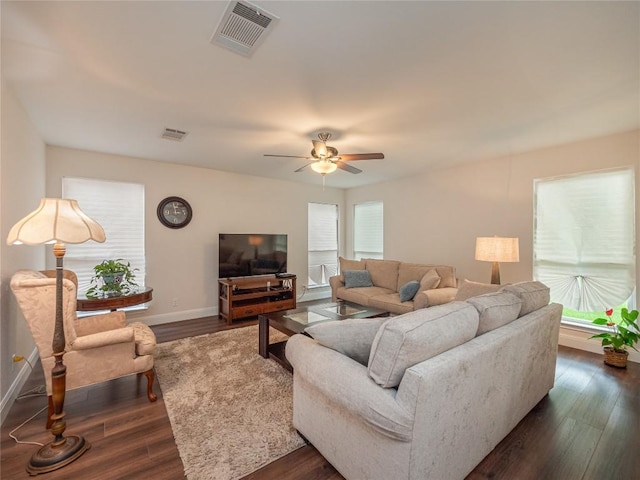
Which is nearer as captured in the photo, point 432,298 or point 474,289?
Result: point 474,289

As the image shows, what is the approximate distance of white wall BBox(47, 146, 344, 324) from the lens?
12.9ft

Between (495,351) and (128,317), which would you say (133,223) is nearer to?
(128,317)

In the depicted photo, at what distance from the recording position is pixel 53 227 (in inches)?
66.1

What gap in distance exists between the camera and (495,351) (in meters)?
1.56

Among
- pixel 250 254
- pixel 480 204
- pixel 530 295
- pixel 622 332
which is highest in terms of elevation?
pixel 480 204

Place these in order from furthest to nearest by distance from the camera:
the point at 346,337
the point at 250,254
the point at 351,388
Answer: the point at 250,254 < the point at 346,337 < the point at 351,388

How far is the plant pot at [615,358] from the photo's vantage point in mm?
2873

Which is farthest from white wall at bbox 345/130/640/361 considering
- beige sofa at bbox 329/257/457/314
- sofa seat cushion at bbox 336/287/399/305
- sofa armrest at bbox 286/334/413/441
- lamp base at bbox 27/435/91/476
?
lamp base at bbox 27/435/91/476

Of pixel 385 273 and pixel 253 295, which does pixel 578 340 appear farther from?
pixel 253 295

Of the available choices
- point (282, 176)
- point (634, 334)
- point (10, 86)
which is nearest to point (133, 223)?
point (10, 86)

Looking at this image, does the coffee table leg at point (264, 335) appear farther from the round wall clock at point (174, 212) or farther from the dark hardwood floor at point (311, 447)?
the round wall clock at point (174, 212)

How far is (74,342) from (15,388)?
0.96m

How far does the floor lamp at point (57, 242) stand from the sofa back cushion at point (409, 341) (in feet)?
6.27

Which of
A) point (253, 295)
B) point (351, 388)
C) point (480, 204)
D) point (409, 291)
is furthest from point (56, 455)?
point (480, 204)
